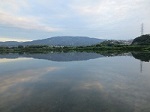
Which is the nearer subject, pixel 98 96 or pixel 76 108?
pixel 76 108

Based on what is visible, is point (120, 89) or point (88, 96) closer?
point (88, 96)

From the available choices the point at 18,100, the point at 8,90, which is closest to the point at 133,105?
the point at 18,100

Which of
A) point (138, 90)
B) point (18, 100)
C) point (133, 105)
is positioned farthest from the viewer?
point (138, 90)

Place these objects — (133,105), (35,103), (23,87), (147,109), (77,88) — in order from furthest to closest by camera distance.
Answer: (23,87)
(77,88)
(35,103)
(133,105)
(147,109)

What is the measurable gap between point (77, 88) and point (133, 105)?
9.19 m

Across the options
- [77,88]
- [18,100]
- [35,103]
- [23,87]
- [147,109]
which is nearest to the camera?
[147,109]

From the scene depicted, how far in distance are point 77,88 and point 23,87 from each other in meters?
6.48

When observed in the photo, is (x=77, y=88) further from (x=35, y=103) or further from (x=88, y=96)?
(x=35, y=103)

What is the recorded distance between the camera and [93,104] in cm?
1888

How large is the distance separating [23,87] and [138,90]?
1283cm

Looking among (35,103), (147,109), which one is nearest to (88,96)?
(35,103)

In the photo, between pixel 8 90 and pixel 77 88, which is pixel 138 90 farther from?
pixel 8 90

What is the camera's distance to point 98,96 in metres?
21.9

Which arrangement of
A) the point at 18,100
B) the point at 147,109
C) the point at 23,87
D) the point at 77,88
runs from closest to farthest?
the point at 147,109
the point at 18,100
the point at 77,88
the point at 23,87
